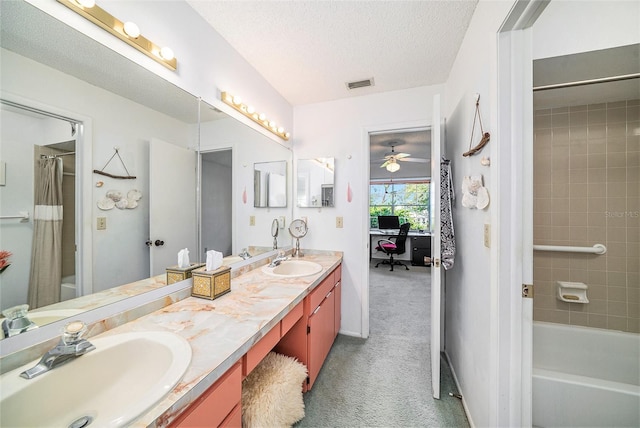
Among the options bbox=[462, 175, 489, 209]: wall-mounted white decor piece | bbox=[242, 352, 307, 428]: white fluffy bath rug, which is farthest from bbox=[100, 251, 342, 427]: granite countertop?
bbox=[462, 175, 489, 209]: wall-mounted white decor piece

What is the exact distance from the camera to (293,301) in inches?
48.4

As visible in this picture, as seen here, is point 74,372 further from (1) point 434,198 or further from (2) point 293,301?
(1) point 434,198

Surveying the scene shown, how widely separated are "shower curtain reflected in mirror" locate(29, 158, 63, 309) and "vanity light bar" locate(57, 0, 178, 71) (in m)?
0.59

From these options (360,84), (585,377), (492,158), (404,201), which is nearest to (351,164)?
(360,84)

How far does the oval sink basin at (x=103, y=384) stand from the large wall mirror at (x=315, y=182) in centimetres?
181

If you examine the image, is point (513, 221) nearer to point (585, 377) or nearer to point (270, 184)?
point (585, 377)

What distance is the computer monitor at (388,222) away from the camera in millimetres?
5957

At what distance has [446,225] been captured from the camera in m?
1.66

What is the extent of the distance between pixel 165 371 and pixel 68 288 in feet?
1.71

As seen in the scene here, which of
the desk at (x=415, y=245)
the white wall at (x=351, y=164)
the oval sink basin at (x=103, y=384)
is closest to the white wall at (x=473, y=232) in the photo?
the white wall at (x=351, y=164)

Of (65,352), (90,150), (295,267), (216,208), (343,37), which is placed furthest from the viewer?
(295,267)

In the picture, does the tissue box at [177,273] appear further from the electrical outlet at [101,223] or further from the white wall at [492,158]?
the white wall at [492,158]

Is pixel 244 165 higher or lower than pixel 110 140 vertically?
higher

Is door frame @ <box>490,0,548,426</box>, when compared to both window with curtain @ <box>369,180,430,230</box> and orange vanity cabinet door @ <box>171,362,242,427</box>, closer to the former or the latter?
orange vanity cabinet door @ <box>171,362,242,427</box>
